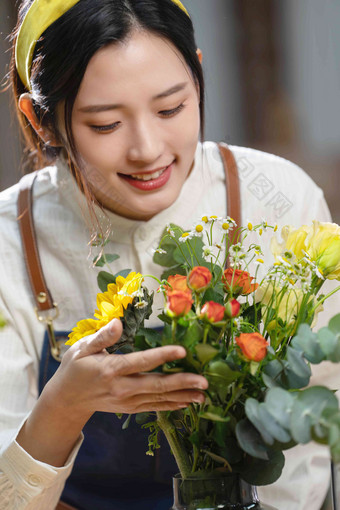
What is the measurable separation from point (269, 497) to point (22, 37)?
31.3 inches

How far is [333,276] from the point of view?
65cm

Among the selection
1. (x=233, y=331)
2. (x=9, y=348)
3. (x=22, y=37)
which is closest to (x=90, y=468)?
(x=9, y=348)

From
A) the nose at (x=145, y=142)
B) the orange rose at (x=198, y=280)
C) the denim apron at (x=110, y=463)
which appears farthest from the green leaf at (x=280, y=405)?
the denim apron at (x=110, y=463)

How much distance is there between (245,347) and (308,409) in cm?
8

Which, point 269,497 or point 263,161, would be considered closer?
point 269,497

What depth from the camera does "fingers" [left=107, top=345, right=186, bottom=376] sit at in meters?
0.57

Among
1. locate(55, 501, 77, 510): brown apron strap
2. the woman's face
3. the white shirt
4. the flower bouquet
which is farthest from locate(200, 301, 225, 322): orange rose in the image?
locate(55, 501, 77, 510): brown apron strap

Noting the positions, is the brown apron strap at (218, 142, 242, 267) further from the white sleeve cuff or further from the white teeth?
the white sleeve cuff

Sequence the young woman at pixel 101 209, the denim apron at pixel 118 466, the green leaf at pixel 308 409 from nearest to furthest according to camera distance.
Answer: the green leaf at pixel 308 409, the young woman at pixel 101 209, the denim apron at pixel 118 466

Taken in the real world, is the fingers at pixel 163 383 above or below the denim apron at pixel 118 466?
above

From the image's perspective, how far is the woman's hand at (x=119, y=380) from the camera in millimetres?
595

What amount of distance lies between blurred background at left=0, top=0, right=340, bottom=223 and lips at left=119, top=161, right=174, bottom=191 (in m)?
2.07

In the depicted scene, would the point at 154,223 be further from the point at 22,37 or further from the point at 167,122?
the point at 22,37

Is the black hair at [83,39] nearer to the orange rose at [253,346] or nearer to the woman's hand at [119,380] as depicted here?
the woman's hand at [119,380]
